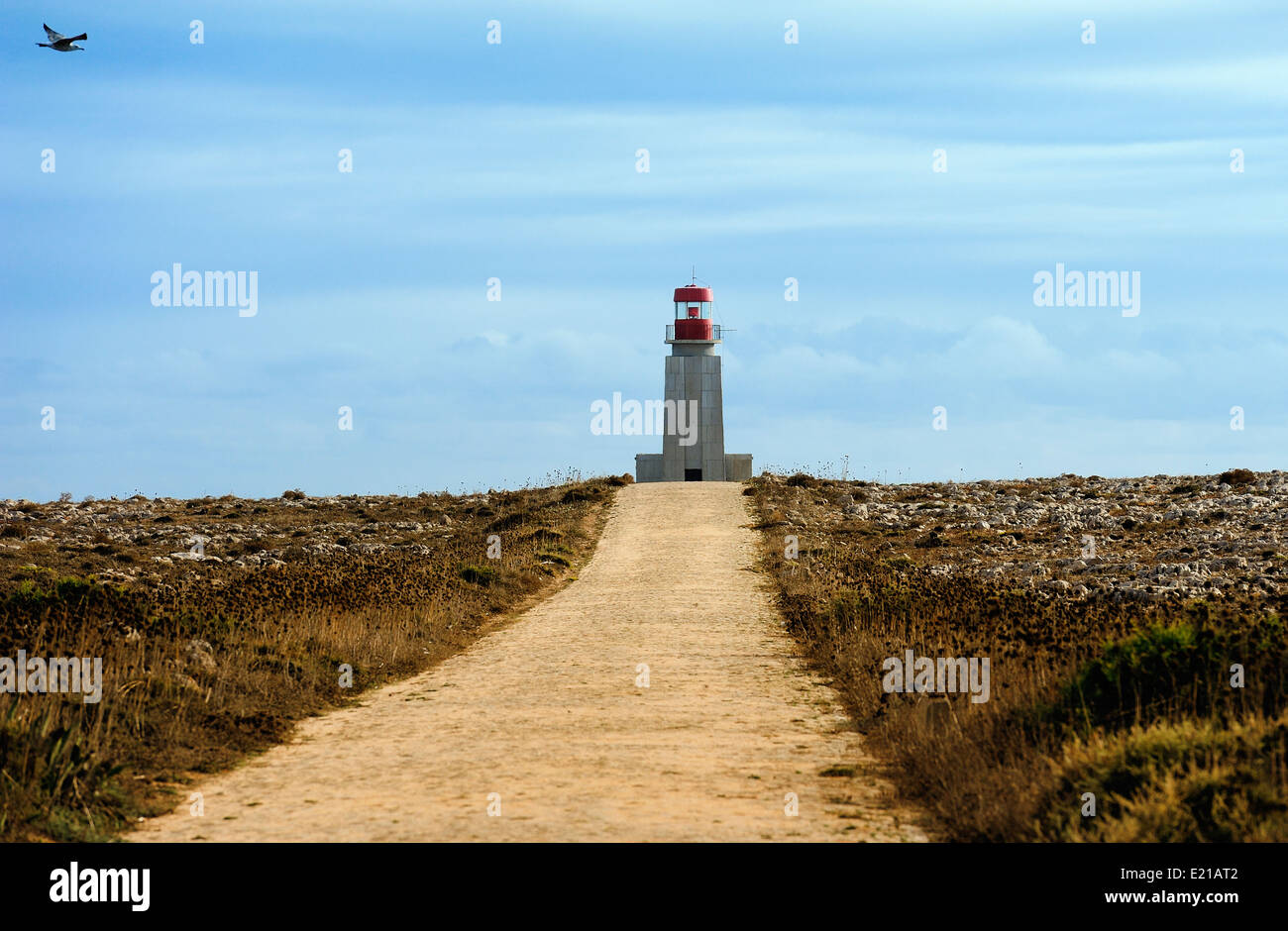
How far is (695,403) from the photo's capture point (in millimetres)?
60156

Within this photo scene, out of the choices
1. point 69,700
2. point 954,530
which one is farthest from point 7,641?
point 954,530

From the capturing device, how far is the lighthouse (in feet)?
197

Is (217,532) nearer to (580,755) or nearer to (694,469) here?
(694,469)

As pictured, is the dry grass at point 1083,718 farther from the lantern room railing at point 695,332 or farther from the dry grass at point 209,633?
the lantern room railing at point 695,332

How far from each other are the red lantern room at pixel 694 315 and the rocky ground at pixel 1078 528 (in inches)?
386

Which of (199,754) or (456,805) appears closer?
(456,805)

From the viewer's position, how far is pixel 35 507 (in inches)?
2025

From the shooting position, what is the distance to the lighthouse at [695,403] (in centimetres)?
6006

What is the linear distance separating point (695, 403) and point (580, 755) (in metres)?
48.7

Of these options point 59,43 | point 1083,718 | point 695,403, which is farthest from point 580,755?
point 695,403

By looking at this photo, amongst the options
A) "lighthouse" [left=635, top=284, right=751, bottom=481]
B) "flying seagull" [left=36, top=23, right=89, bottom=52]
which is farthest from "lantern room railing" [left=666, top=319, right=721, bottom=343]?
"flying seagull" [left=36, top=23, right=89, bottom=52]

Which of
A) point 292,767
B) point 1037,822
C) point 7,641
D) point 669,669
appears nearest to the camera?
point 1037,822
